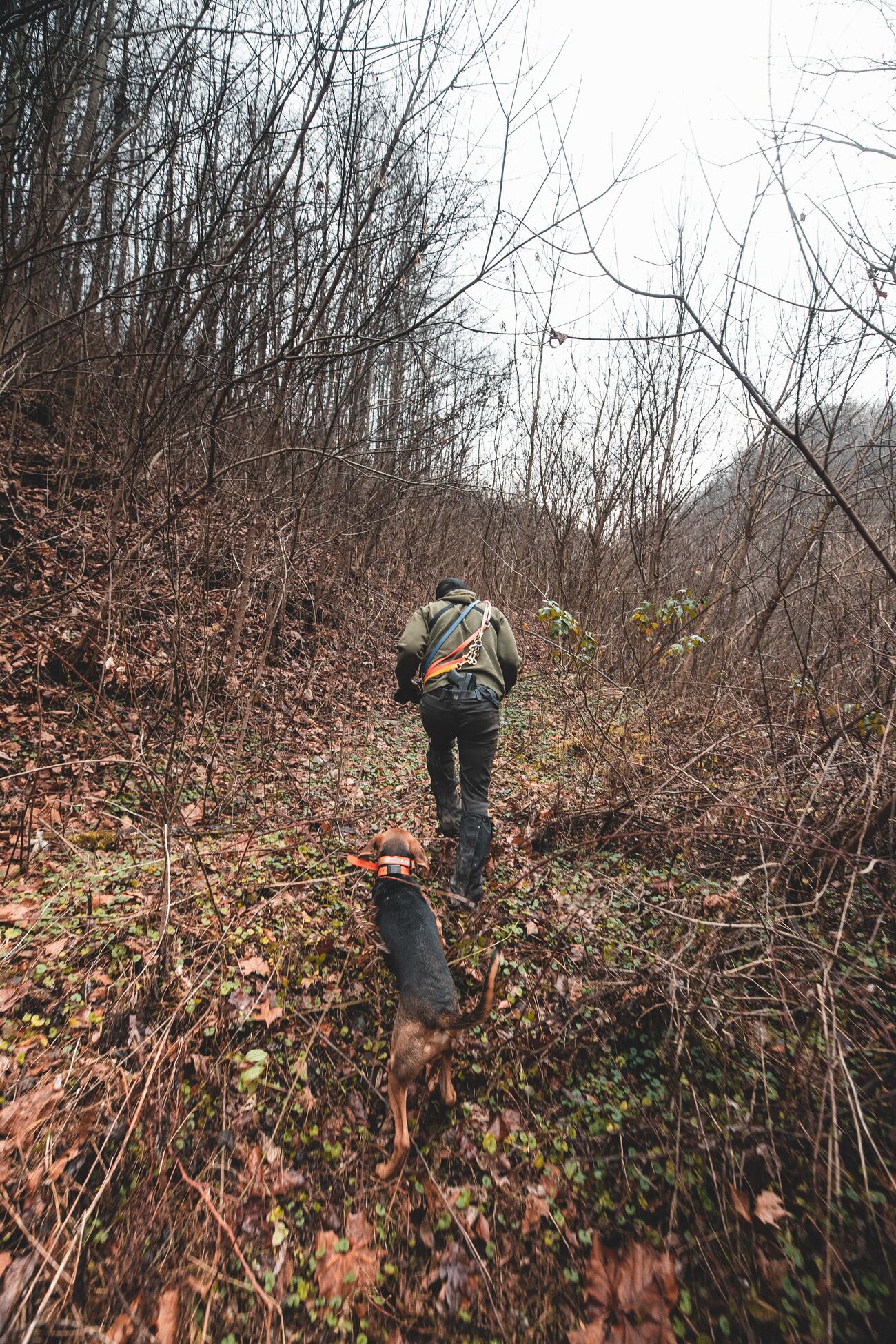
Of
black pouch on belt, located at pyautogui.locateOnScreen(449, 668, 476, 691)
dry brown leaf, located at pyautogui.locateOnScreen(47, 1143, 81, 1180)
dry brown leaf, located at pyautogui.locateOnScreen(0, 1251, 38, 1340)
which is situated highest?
black pouch on belt, located at pyautogui.locateOnScreen(449, 668, 476, 691)

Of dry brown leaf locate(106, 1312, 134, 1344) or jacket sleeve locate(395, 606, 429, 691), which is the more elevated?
jacket sleeve locate(395, 606, 429, 691)

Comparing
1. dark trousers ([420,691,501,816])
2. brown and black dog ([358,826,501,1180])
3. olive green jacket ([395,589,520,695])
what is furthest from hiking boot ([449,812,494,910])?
olive green jacket ([395,589,520,695])

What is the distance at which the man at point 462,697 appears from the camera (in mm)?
3531

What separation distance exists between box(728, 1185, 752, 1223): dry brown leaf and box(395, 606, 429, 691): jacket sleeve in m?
3.06

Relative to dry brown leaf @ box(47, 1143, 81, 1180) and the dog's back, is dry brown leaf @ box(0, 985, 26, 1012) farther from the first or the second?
the dog's back

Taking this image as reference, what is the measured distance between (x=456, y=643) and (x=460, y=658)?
15cm

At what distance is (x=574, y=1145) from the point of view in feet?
7.50

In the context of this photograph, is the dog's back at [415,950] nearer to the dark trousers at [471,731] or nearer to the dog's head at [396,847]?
the dog's head at [396,847]

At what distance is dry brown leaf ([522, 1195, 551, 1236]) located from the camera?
2.07m

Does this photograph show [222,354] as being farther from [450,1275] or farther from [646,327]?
[646,327]

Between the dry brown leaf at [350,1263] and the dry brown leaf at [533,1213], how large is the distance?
1.87 ft

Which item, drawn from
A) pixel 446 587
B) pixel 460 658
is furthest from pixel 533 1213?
pixel 446 587

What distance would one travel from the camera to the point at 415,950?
104 inches

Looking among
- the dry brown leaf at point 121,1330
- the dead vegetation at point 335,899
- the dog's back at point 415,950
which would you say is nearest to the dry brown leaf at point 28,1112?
the dead vegetation at point 335,899
